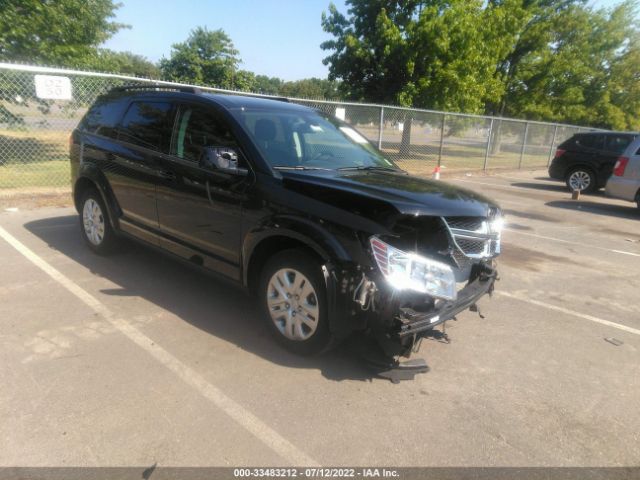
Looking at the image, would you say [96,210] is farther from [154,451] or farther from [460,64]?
[460,64]

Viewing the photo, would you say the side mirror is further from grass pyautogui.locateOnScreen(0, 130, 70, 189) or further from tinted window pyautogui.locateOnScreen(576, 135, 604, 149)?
tinted window pyautogui.locateOnScreen(576, 135, 604, 149)

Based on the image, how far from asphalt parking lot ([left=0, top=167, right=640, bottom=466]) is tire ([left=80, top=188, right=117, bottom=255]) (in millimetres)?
210

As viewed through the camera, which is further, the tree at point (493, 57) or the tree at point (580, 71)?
the tree at point (580, 71)

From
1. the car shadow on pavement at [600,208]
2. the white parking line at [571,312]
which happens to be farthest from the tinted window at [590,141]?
the white parking line at [571,312]

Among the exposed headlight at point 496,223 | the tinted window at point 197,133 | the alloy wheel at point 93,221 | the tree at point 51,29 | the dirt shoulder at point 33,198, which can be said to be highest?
the tree at point 51,29

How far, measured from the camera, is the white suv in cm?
1023

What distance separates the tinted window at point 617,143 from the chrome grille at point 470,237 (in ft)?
39.3

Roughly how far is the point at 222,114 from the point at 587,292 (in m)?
4.48

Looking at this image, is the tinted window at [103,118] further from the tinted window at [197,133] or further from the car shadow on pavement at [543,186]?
the car shadow on pavement at [543,186]

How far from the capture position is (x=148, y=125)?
465 cm

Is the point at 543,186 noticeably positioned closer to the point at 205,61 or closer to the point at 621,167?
the point at 621,167

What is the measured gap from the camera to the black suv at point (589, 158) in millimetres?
13180

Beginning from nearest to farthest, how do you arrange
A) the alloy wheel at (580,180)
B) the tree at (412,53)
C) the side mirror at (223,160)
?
1. the side mirror at (223,160)
2. the alloy wheel at (580,180)
3. the tree at (412,53)

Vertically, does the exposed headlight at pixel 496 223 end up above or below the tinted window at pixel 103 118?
below
